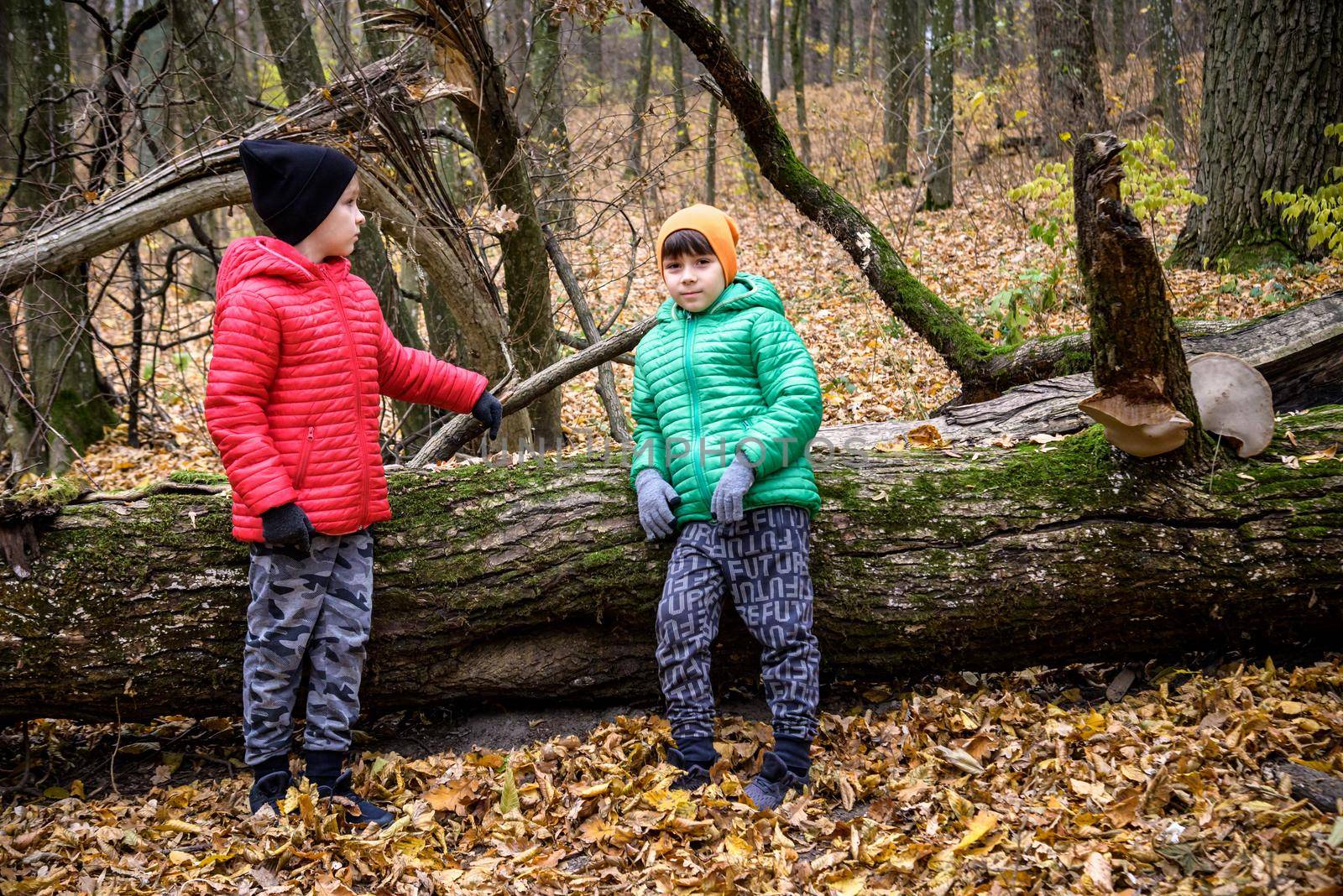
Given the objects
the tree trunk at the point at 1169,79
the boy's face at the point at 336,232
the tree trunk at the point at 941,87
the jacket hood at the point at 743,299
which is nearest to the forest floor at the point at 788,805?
the jacket hood at the point at 743,299

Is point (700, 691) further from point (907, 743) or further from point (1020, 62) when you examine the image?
point (1020, 62)

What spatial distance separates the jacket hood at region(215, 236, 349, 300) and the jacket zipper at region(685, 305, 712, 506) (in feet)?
4.24

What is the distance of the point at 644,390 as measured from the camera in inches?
135

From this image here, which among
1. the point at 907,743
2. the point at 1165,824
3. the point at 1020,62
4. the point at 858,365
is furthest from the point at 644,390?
the point at 1020,62

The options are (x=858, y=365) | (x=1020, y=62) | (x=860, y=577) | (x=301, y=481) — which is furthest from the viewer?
(x=1020, y=62)

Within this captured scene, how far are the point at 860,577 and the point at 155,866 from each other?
2546 mm

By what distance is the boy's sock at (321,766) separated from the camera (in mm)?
3062

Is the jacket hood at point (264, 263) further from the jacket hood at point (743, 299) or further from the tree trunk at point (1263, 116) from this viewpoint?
the tree trunk at point (1263, 116)

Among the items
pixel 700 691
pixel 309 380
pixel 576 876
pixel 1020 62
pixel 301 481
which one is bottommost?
pixel 576 876

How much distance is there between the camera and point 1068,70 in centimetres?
954

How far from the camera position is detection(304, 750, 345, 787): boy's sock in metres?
3.06

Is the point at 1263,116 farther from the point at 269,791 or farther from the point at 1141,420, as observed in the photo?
the point at 269,791

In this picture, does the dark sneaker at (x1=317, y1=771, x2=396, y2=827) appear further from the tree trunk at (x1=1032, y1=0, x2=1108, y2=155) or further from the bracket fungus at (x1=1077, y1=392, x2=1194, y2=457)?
the tree trunk at (x1=1032, y1=0, x2=1108, y2=155)

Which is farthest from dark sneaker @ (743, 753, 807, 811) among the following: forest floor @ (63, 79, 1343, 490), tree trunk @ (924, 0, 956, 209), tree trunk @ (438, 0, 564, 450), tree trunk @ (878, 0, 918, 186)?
tree trunk @ (878, 0, 918, 186)
